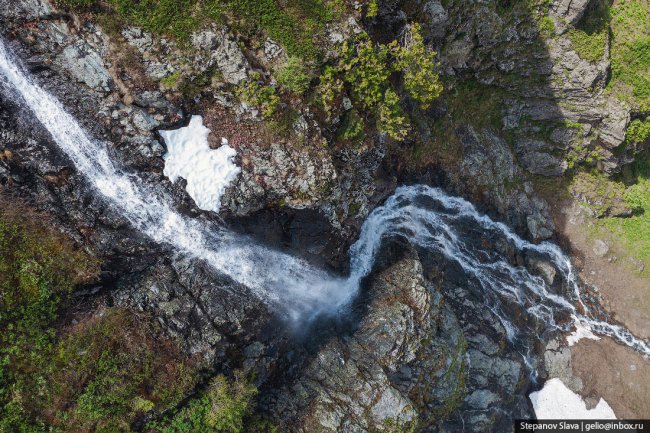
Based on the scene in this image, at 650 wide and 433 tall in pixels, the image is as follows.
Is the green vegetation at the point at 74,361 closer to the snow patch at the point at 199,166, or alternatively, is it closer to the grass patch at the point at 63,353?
the grass patch at the point at 63,353

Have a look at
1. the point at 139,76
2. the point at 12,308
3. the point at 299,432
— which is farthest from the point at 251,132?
the point at 299,432

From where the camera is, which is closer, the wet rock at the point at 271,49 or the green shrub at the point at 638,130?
the wet rock at the point at 271,49

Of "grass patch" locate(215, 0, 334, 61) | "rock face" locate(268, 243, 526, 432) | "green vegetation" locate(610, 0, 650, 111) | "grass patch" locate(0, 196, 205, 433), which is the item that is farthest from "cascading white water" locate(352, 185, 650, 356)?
"grass patch" locate(0, 196, 205, 433)

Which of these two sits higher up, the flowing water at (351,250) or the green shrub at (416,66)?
the green shrub at (416,66)

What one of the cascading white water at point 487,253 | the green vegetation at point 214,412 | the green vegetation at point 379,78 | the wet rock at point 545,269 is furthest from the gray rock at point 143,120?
the wet rock at point 545,269

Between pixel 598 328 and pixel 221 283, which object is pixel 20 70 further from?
pixel 598 328
